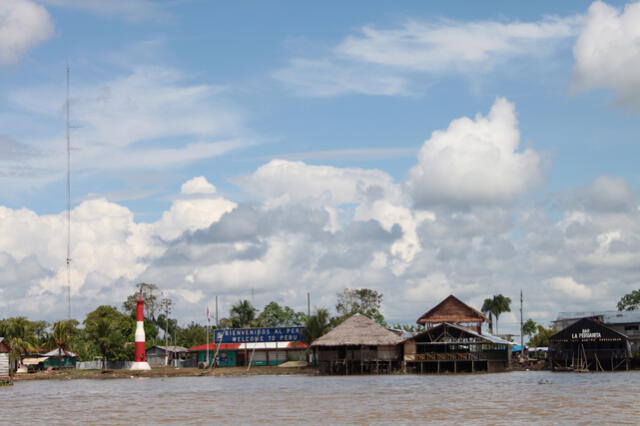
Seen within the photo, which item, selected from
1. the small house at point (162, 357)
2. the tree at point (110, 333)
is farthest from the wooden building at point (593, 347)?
the tree at point (110, 333)

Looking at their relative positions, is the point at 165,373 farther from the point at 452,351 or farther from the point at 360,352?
the point at 452,351

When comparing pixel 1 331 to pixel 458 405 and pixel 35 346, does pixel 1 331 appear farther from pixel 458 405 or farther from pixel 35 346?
pixel 458 405

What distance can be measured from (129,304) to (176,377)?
139 feet

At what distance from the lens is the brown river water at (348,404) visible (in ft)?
113

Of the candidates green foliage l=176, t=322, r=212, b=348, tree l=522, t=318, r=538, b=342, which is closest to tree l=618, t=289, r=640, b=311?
tree l=522, t=318, r=538, b=342

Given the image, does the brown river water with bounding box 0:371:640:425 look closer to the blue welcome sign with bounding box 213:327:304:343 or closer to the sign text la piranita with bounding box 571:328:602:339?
the sign text la piranita with bounding box 571:328:602:339

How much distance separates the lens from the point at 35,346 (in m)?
107

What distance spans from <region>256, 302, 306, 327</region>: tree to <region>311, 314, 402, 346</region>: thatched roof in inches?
1298

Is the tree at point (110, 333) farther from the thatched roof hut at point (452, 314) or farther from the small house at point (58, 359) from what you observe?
the thatched roof hut at point (452, 314)

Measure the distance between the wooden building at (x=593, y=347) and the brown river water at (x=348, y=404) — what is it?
70.8 feet

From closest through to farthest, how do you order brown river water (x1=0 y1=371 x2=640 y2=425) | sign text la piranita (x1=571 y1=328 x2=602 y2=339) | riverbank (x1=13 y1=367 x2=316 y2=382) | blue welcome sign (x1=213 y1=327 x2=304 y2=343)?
brown river water (x1=0 y1=371 x2=640 y2=425) < sign text la piranita (x1=571 y1=328 x2=602 y2=339) < riverbank (x1=13 y1=367 x2=316 y2=382) < blue welcome sign (x1=213 y1=327 x2=304 y2=343)

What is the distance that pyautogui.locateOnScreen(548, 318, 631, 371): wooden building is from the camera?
257 ft

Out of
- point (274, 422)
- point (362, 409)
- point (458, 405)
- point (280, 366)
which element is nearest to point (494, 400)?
point (458, 405)

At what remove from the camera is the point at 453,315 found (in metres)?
101
